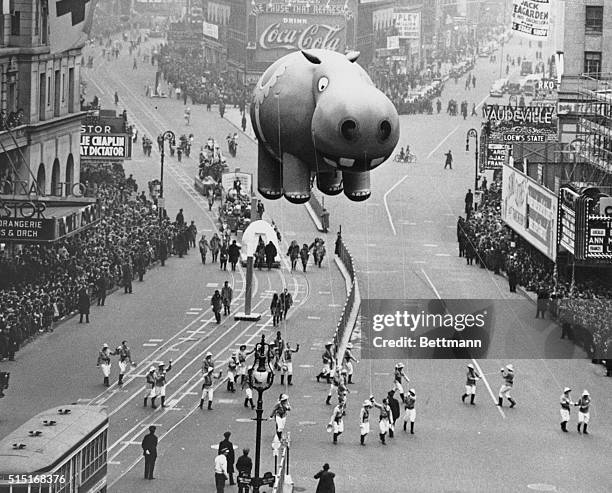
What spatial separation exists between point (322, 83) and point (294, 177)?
1.31m

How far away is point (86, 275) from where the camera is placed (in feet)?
220

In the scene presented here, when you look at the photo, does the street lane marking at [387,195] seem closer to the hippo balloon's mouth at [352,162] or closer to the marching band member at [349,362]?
the marching band member at [349,362]

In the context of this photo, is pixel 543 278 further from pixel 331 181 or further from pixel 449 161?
pixel 331 181

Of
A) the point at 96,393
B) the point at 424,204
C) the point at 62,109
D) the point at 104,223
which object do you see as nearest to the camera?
the point at 96,393

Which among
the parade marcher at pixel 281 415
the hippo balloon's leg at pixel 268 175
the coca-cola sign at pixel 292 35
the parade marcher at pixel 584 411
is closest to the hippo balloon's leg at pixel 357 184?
the hippo balloon's leg at pixel 268 175

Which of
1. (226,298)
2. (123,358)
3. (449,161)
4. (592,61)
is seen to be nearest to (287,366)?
(123,358)

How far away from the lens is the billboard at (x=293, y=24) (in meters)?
111

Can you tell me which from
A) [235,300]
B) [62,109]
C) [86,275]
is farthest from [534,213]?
[62,109]

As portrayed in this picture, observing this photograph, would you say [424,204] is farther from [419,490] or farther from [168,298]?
[419,490]

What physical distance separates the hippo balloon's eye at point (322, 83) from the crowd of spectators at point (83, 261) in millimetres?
35605

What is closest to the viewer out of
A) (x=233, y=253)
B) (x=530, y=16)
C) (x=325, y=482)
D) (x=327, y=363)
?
(x=325, y=482)

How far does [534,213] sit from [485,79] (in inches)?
4938

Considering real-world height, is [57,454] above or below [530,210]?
below

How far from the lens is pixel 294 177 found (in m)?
22.0
